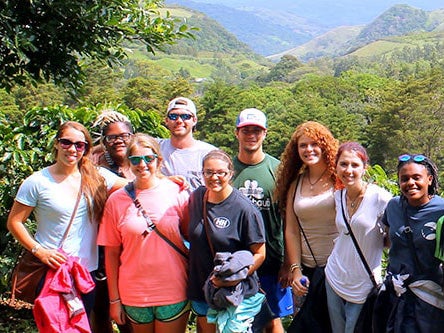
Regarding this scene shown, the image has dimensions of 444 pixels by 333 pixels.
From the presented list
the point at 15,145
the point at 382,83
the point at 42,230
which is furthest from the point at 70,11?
the point at 382,83

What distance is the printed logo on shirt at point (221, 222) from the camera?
9.02 ft

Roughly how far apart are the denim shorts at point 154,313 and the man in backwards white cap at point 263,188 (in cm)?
62

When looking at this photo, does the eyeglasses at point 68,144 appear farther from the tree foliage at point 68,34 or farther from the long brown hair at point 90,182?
the tree foliage at point 68,34

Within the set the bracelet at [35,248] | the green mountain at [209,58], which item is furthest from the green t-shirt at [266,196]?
the green mountain at [209,58]

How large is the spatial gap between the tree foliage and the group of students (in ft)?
4.91

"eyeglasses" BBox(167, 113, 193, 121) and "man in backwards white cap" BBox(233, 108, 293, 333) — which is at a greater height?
"eyeglasses" BBox(167, 113, 193, 121)

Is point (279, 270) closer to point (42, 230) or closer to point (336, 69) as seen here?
point (42, 230)

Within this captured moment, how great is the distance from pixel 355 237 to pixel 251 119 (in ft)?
3.09

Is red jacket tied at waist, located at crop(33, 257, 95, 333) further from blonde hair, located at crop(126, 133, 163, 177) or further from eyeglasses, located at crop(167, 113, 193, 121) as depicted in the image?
eyeglasses, located at crop(167, 113, 193, 121)

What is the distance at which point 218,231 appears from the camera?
274 centimetres

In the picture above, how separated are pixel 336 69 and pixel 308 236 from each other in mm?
122339

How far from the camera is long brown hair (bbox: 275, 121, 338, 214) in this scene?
3047mm

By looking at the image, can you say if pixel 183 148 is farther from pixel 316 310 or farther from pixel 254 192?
pixel 316 310

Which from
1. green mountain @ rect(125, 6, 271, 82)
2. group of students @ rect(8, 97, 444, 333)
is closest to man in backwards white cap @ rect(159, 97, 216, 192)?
group of students @ rect(8, 97, 444, 333)
